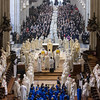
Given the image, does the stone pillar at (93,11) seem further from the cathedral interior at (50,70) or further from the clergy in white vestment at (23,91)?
the clergy in white vestment at (23,91)

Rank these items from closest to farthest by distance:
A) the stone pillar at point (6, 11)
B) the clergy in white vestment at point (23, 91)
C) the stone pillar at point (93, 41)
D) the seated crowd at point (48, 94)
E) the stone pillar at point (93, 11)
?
the seated crowd at point (48, 94) < the clergy in white vestment at point (23, 91) < the stone pillar at point (6, 11) < the stone pillar at point (93, 11) < the stone pillar at point (93, 41)

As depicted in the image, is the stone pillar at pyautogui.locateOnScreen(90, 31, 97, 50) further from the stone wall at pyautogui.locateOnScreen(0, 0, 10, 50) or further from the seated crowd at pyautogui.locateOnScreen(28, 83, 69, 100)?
the seated crowd at pyautogui.locateOnScreen(28, 83, 69, 100)

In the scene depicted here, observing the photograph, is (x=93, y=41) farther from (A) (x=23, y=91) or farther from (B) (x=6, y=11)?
(A) (x=23, y=91)

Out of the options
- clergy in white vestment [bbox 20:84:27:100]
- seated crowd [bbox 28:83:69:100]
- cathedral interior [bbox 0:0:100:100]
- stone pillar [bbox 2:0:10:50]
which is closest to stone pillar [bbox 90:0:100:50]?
cathedral interior [bbox 0:0:100:100]

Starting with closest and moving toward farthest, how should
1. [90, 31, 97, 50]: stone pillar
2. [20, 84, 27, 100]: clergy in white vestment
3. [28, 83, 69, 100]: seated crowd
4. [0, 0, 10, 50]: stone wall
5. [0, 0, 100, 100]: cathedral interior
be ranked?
[28, 83, 69, 100]: seated crowd
[0, 0, 100, 100]: cathedral interior
[20, 84, 27, 100]: clergy in white vestment
[0, 0, 10, 50]: stone wall
[90, 31, 97, 50]: stone pillar

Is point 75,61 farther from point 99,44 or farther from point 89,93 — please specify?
point 89,93

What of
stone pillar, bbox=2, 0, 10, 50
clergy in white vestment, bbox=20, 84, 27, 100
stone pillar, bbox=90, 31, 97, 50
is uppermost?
stone pillar, bbox=2, 0, 10, 50

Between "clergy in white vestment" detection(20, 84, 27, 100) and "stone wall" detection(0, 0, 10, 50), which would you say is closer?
"clergy in white vestment" detection(20, 84, 27, 100)

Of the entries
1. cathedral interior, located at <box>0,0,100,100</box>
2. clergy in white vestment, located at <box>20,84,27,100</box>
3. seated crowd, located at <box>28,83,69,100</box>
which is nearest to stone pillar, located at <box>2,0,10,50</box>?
cathedral interior, located at <box>0,0,100,100</box>

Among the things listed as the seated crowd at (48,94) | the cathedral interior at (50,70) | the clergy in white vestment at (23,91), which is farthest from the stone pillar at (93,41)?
the clergy in white vestment at (23,91)

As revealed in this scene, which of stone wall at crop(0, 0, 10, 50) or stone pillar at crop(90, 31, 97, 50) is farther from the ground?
stone wall at crop(0, 0, 10, 50)

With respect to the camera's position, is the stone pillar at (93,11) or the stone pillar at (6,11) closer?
the stone pillar at (6,11)

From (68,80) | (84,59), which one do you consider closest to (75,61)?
(84,59)

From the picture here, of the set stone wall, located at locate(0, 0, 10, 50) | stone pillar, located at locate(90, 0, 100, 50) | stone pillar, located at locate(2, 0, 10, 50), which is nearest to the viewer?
stone wall, located at locate(0, 0, 10, 50)
